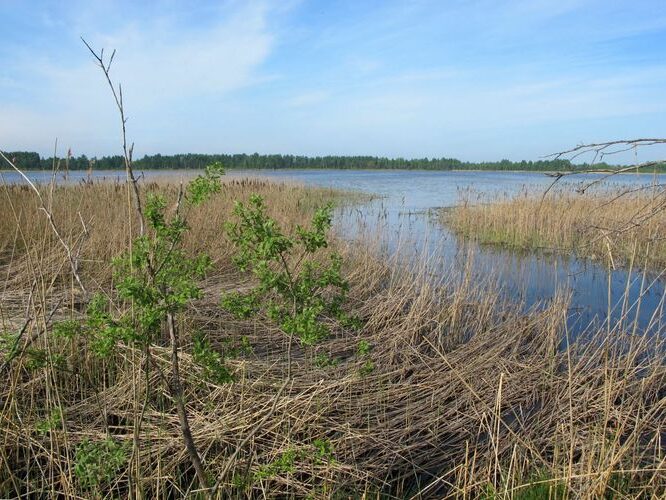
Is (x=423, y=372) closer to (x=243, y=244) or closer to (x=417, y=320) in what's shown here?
(x=417, y=320)

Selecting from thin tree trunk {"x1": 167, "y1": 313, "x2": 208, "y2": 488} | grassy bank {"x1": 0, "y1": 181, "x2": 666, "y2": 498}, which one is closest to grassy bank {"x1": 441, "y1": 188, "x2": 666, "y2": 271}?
grassy bank {"x1": 0, "y1": 181, "x2": 666, "y2": 498}

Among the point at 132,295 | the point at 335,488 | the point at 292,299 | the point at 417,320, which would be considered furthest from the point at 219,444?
the point at 417,320

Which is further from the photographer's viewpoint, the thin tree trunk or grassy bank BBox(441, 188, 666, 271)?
grassy bank BBox(441, 188, 666, 271)

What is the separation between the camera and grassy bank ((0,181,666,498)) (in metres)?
2.23

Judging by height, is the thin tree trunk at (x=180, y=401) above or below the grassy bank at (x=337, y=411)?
above

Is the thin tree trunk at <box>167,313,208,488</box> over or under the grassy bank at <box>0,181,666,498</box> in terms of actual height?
over

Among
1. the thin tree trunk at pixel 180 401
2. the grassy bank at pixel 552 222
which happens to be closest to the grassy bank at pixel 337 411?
the thin tree trunk at pixel 180 401

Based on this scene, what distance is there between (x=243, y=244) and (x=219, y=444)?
5.15 ft

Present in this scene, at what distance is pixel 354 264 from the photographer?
7.25m

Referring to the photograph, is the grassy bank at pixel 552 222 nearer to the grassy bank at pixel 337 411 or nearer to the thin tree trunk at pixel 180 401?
the grassy bank at pixel 337 411

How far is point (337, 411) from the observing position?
3.26 m

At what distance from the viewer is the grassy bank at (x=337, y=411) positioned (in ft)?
7.32

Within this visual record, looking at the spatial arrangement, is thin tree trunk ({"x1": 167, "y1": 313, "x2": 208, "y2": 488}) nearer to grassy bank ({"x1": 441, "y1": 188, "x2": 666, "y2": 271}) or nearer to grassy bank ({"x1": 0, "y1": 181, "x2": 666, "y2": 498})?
grassy bank ({"x1": 0, "y1": 181, "x2": 666, "y2": 498})

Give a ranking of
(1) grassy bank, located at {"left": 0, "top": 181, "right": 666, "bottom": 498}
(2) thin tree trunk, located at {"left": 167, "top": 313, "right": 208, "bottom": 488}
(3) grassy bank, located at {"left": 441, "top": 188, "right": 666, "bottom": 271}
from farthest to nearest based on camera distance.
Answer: (3) grassy bank, located at {"left": 441, "top": 188, "right": 666, "bottom": 271} < (1) grassy bank, located at {"left": 0, "top": 181, "right": 666, "bottom": 498} < (2) thin tree trunk, located at {"left": 167, "top": 313, "right": 208, "bottom": 488}
